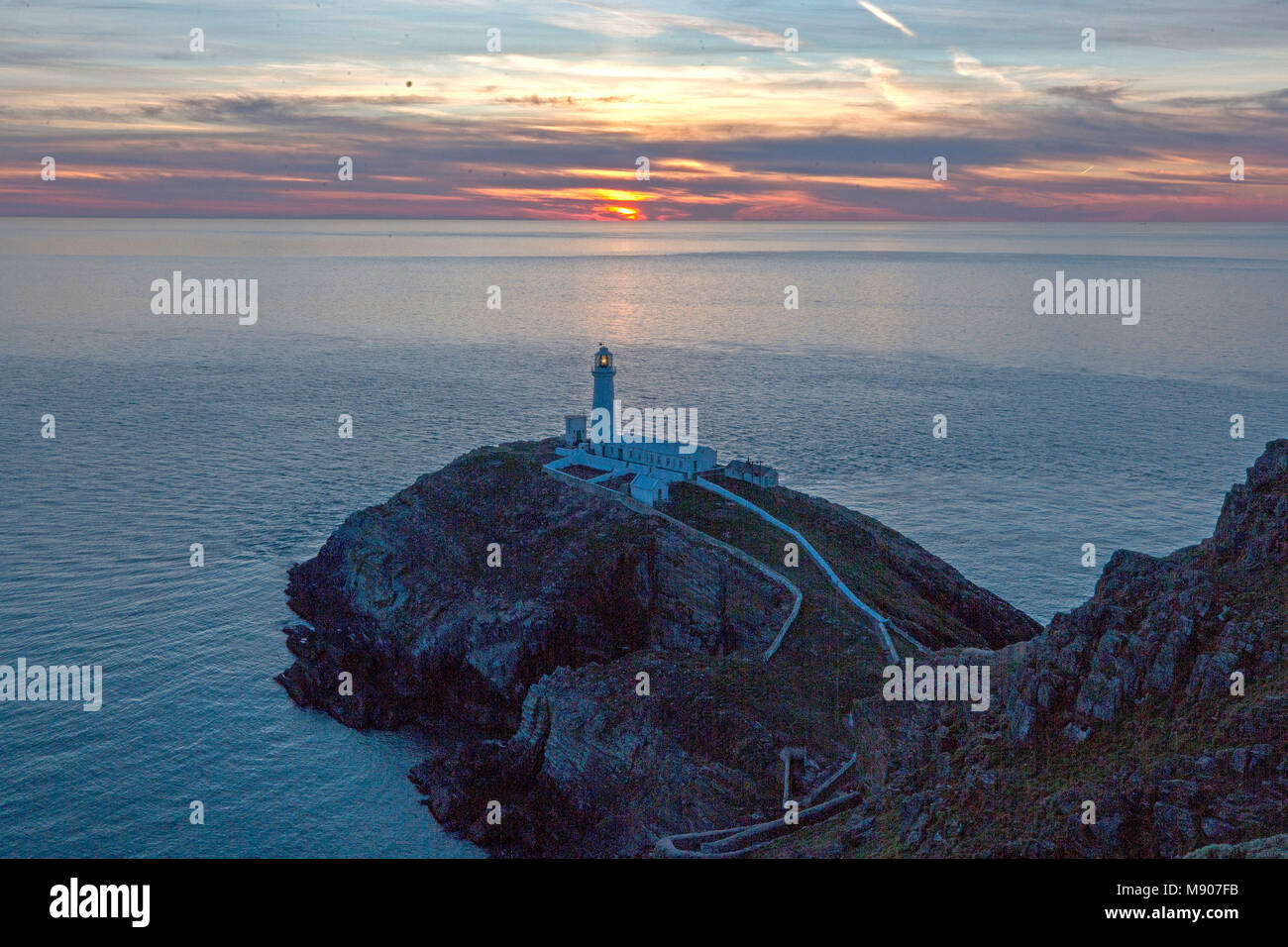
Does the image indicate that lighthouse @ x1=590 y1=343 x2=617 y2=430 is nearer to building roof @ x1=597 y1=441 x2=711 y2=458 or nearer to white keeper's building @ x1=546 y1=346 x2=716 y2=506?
white keeper's building @ x1=546 y1=346 x2=716 y2=506

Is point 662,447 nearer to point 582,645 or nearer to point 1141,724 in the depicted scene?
point 582,645

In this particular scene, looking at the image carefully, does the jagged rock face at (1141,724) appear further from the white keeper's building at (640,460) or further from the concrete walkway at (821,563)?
the white keeper's building at (640,460)

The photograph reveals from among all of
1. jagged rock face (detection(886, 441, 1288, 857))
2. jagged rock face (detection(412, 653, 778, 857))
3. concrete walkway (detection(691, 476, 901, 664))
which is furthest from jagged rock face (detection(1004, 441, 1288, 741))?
concrete walkway (detection(691, 476, 901, 664))

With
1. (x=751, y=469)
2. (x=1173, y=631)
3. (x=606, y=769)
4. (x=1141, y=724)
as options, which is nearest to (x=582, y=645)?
(x=606, y=769)

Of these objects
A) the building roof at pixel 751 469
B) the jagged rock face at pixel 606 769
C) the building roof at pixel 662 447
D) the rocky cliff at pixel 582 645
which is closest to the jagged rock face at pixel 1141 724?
the jagged rock face at pixel 606 769
